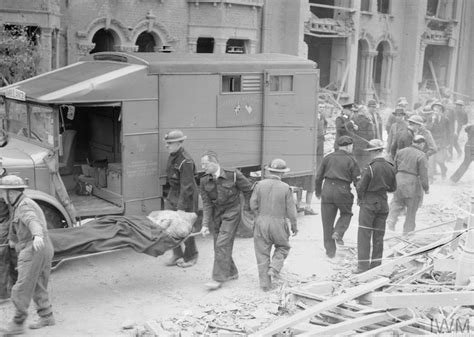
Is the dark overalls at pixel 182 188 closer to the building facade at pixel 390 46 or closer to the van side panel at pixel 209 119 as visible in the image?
the van side panel at pixel 209 119

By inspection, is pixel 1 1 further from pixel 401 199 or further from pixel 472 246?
pixel 472 246

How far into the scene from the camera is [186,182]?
8.51 metres

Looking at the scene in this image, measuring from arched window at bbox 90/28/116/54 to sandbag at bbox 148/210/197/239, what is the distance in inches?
517

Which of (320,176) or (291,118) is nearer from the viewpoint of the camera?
(320,176)

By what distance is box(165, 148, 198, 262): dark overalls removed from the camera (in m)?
8.49

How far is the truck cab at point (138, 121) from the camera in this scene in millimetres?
8414

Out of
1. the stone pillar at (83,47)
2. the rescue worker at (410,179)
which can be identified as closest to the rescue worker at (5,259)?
the rescue worker at (410,179)

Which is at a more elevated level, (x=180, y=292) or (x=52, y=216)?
(x=52, y=216)

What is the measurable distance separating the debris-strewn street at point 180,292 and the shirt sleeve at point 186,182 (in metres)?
1.00

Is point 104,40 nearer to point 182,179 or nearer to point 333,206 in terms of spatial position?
point 182,179

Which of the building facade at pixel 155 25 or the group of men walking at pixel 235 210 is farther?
the building facade at pixel 155 25

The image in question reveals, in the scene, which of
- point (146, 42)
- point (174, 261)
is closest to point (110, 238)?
point (174, 261)

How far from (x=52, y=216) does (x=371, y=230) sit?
418 centimetres

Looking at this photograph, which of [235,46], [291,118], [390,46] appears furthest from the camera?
[390,46]
